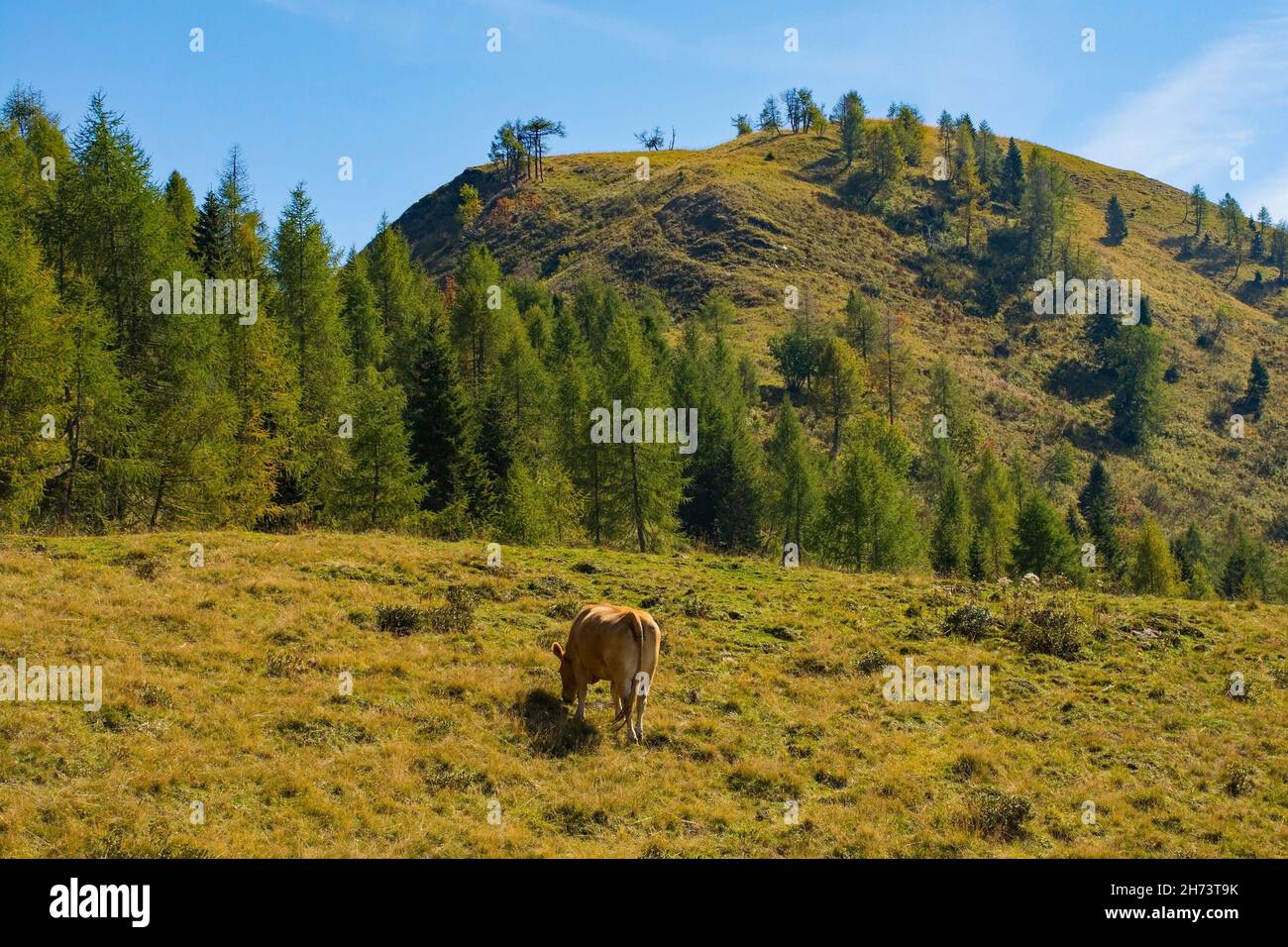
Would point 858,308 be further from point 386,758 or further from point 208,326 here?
point 386,758

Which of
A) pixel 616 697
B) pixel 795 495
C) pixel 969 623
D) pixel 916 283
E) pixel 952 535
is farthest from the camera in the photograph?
pixel 916 283

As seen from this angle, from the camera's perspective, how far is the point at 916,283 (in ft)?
502

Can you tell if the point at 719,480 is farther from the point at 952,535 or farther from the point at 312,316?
the point at 312,316

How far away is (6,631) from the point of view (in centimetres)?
1549

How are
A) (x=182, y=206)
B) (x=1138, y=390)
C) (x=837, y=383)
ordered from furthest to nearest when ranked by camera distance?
(x=1138, y=390) < (x=837, y=383) < (x=182, y=206)

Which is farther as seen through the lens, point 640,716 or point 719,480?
point 719,480

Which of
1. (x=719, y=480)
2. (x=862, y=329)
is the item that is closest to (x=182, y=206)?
(x=719, y=480)

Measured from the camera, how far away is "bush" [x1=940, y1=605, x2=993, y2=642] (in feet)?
72.7

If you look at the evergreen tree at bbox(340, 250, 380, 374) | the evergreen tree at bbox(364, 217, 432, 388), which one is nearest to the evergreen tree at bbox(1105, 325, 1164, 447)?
the evergreen tree at bbox(364, 217, 432, 388)

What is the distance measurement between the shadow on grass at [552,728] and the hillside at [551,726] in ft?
0.19

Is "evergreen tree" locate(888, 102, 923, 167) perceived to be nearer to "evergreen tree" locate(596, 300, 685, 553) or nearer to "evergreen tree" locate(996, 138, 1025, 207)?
"evergreen tree" locate(996, 138, 1025, 207)

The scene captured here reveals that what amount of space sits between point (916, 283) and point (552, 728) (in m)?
152

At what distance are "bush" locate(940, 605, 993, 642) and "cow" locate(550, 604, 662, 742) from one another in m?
10.7

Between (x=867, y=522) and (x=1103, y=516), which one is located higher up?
(x=867, y=522)
